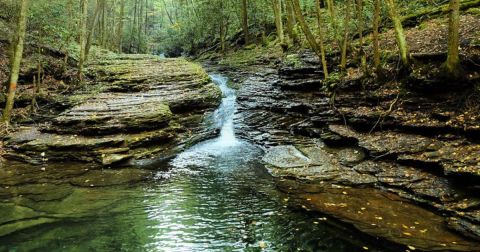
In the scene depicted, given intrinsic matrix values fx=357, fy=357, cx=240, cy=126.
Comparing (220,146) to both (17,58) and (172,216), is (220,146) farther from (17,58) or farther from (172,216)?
(17,58)

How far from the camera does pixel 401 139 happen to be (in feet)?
32.3

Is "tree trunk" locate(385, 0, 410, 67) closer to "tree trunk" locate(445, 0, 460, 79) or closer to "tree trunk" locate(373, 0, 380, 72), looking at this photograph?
"tree trunk" locate(373, 0, 380, 72)

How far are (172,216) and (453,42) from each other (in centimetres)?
805

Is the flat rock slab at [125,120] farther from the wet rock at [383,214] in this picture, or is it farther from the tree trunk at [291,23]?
the tree trunk at [291,23]

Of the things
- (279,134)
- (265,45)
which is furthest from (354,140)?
(265,45)

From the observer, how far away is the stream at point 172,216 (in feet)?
21.4

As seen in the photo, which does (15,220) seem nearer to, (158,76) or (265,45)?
(158,76)

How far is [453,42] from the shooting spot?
29.4ft

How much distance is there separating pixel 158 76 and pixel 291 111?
7.29 metres

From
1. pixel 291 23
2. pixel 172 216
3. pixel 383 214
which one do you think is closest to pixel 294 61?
pixel 291 23

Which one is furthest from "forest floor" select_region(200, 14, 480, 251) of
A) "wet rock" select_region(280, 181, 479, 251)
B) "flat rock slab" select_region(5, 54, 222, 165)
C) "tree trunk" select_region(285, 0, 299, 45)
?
"tree trunk" select_region(285, 0, 299, 45)

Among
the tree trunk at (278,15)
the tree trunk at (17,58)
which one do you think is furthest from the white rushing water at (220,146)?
the tree trunk at (17,58)

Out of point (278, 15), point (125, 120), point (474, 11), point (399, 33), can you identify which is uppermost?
point (278, 15)

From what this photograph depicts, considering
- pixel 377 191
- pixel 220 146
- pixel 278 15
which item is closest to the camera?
pixel 377 191
